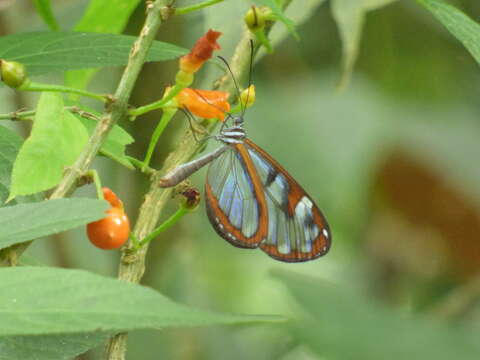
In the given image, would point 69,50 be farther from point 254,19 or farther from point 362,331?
point 362,331

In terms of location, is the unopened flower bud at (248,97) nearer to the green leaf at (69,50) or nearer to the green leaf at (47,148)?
the green leaf at (69,50)

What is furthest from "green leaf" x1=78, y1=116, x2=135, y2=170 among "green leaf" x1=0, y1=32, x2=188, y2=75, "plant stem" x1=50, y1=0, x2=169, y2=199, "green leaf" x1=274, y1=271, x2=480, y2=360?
"green leaf" x1=274, y1=271, x2=480, y2=360

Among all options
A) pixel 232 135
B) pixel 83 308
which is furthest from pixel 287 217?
pixel 83 308

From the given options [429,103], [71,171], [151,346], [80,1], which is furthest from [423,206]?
[71,171]

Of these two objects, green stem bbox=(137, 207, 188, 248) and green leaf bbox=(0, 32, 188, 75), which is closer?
green stem bbox=(137, 207, 188, 248)

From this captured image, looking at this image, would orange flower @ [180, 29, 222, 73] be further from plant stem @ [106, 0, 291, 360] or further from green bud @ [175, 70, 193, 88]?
plant stem @ [106, 0, 291, 360]

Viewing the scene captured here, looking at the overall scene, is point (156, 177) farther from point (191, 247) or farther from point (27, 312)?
point (191, 247)
